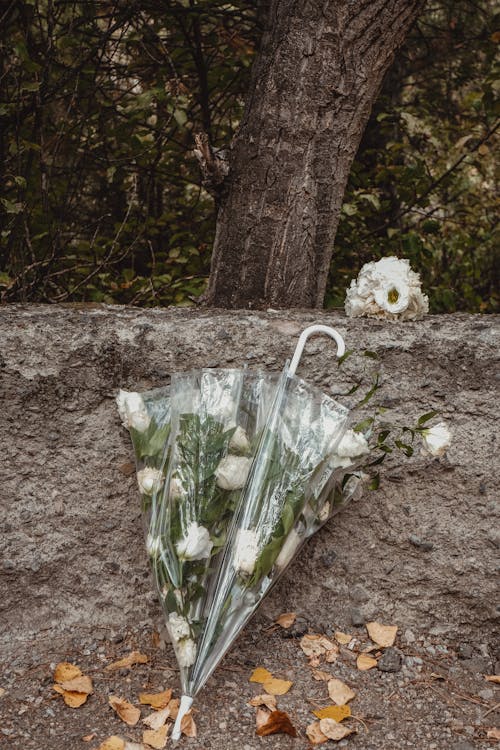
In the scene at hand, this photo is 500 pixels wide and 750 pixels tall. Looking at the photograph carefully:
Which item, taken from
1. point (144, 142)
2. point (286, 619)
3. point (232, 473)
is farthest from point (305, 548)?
point (144, 142)

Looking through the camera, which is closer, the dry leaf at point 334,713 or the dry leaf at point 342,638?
the dry leaf at point 334,713

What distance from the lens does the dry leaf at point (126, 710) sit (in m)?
1.68

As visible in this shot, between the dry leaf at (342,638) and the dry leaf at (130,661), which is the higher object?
the dry leaf at (342,638)

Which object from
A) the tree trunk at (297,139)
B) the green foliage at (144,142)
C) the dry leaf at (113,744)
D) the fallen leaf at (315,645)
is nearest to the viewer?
the dry leaf at (113,744)

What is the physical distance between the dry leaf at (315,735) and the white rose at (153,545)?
516 millimetres

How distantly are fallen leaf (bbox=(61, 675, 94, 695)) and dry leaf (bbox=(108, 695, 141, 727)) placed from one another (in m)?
0.08

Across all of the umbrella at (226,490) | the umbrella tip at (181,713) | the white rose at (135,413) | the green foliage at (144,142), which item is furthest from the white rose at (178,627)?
the green foliage at (144,142)

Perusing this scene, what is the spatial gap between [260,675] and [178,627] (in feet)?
0.95

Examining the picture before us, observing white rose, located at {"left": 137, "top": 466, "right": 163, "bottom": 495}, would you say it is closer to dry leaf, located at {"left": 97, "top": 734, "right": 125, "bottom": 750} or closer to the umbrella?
the umbrella

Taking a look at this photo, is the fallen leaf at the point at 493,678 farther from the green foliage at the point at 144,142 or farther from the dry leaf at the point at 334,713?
the green foliage at the point at 144,142

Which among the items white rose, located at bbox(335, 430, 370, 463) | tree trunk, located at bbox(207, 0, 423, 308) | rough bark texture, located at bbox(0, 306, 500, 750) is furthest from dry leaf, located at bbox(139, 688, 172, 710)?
tree trunk, located at bbox(207, 0, 423, 308)

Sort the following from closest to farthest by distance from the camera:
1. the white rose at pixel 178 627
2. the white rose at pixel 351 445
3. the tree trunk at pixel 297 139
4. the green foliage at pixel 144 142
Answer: the white rose at pixel 178 627 < the white rose at pixel 351 445 < the tree trunk at pixel 297 139 < the green foliage at pixel 144 142

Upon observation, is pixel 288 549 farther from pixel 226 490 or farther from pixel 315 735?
pixel 315 735

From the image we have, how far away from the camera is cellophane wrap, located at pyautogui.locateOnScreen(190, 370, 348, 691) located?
5.58ft
